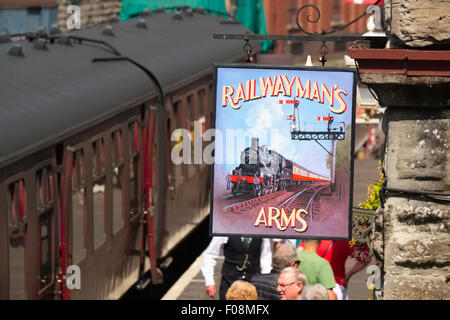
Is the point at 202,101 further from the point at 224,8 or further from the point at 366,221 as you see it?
the point at 366,221

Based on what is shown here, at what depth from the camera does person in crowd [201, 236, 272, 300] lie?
9812 millimetres

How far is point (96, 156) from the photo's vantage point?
1077 cm

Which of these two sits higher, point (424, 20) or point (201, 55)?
point (424, 20)

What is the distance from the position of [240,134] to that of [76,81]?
4.58 m

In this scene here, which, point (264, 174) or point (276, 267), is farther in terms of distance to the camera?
point (276, 267)

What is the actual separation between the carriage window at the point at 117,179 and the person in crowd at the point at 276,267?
2.38 m

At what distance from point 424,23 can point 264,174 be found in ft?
4.17

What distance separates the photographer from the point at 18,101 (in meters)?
9.38

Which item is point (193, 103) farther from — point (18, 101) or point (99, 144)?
point (18, 101)

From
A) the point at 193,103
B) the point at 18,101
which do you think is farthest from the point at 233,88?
the point at 193,103

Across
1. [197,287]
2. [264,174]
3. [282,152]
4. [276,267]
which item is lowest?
[197,287]

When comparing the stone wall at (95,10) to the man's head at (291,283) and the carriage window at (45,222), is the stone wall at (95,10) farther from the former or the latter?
the man's head at (291,283)

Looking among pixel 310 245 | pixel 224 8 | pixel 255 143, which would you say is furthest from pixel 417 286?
pixel 224 8

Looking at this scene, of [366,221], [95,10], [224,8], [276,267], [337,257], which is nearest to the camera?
[366,221]
